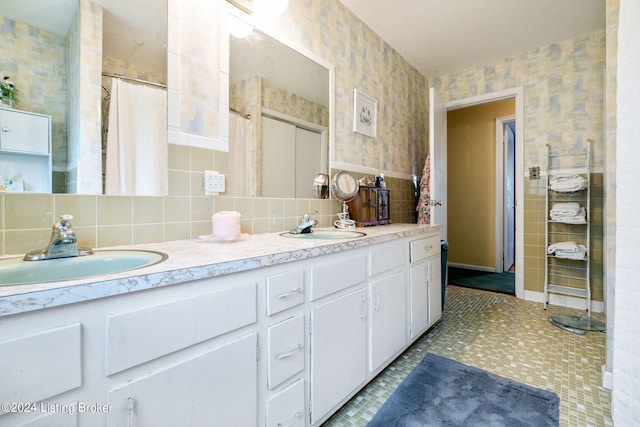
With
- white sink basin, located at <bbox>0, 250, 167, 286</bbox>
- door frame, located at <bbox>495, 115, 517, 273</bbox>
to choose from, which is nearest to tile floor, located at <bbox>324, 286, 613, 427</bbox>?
white sink basin, located at <bbox>0, 250, 167, 286</bbox>

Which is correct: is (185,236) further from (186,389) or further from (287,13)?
(287,13)

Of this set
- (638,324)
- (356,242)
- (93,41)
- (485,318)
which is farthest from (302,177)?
(485,318)

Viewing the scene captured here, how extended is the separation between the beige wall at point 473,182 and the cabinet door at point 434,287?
245 centimetres

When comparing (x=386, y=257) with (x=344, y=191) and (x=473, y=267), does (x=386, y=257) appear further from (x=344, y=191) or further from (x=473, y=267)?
(x=473, y=267)

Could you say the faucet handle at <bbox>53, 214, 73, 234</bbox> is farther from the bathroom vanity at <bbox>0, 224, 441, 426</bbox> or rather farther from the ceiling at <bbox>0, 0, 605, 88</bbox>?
the ceiling at <bbox>0, 0, 605, 88</bbox>

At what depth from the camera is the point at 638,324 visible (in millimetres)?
656

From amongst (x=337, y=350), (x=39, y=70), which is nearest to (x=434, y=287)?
(x=337, y=350)

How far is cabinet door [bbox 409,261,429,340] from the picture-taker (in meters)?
1.85

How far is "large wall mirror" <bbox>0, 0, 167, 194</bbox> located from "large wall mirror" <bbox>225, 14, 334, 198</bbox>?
44cm

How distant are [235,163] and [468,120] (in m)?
4.03

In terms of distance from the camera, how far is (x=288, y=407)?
100 cm

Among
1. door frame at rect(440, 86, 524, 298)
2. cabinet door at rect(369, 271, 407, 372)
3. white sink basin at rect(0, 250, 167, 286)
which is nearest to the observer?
white sink basin at rect(0, 250, 167, 286)

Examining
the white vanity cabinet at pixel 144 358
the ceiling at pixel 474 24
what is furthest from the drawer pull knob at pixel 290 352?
the ceiling at pixel 474 24

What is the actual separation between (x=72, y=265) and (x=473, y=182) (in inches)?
182
